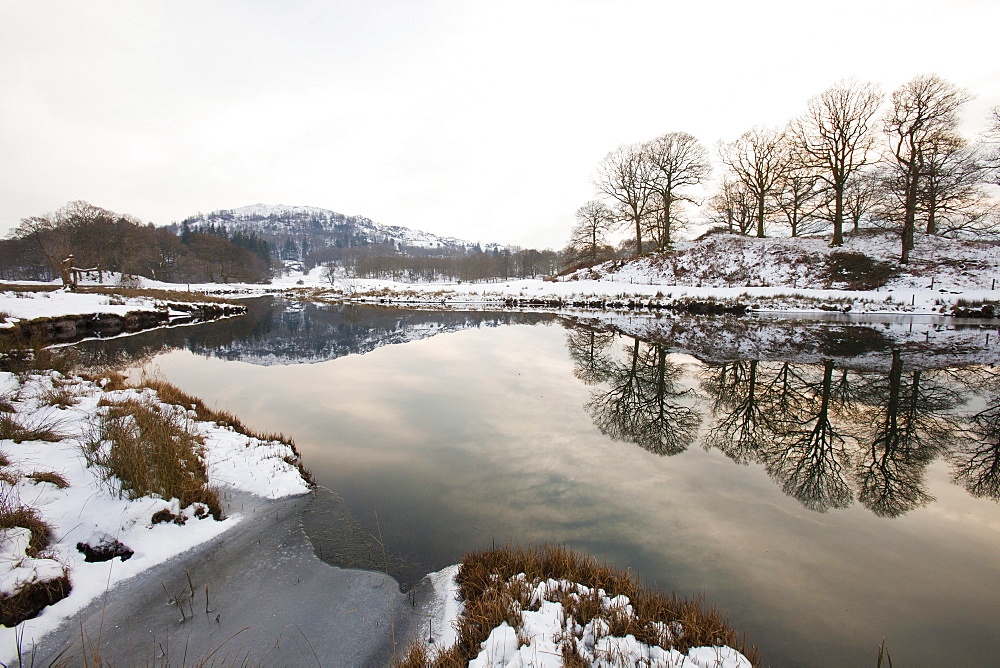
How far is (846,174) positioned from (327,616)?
4116 cm

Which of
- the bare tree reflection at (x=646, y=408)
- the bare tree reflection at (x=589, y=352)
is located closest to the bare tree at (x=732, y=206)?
the bare tree reflection at (x=589, y=352)

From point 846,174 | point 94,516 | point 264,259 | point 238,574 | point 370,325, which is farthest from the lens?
point 264,259

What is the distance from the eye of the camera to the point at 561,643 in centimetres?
241

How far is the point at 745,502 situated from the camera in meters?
4.53

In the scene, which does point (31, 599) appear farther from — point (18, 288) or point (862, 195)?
point (862, 195)

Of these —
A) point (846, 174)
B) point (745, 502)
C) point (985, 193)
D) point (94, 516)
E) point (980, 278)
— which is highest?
point (846, 174)

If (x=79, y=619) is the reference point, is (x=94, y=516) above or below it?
above

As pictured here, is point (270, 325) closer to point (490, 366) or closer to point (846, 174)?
point (490, 366)

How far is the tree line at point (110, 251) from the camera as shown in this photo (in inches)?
2100

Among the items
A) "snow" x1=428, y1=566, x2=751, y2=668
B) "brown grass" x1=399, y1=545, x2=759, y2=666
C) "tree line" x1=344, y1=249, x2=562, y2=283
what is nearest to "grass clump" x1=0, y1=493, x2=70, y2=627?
"brown grass" x1=399, y1=545, x2=759, y2=666

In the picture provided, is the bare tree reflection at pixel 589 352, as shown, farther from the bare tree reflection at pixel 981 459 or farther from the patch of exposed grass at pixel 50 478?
the patch of exposed grass at pixel 50 478

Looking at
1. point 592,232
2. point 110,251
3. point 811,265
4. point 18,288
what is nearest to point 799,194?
point 811,265

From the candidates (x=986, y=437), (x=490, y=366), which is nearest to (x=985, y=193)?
(x=986, y=437)

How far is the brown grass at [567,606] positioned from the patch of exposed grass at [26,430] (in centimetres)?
553
